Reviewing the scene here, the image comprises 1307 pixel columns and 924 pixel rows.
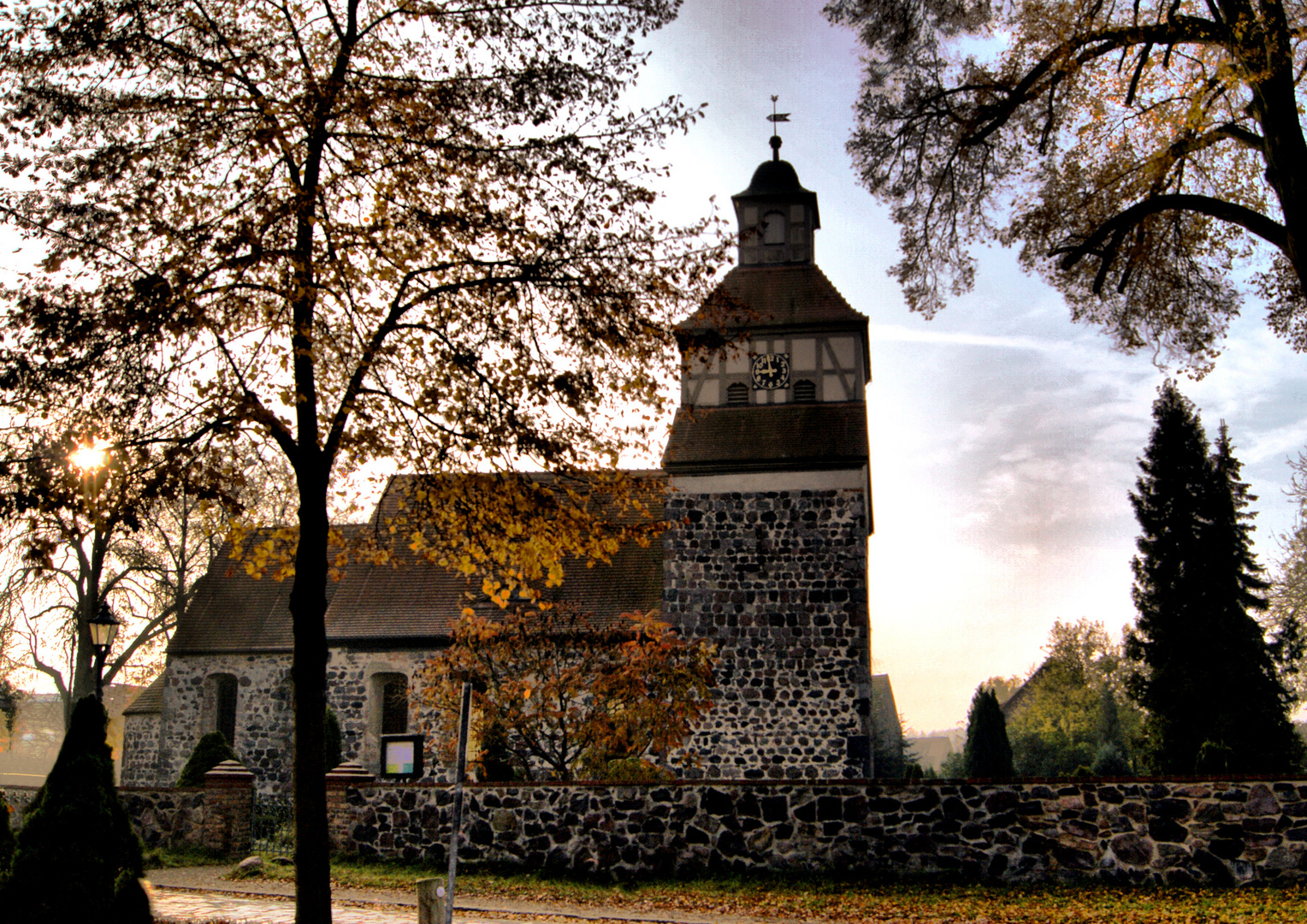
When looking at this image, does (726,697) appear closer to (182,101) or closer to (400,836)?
(400,836)

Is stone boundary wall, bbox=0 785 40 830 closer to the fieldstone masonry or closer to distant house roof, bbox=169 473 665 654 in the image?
the fieldstone masonry

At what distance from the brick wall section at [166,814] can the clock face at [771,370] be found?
41.0ft

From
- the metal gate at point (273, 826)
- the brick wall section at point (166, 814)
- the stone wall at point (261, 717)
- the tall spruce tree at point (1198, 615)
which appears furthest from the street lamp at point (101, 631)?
the tall spruce tree at point (1198, 615)

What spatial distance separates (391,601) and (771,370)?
9592 millimetres

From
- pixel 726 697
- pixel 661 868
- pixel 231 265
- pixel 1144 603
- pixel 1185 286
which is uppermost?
pixel 1185 286

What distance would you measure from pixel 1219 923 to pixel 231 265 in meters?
10.0

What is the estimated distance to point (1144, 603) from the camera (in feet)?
93.9

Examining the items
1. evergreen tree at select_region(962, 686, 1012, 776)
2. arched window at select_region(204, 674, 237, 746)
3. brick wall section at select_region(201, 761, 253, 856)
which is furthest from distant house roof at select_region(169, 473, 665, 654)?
evergreen tree at select_region(962, 686, 1012, 776)

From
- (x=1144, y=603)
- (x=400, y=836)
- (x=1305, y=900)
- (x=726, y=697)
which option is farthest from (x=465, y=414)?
(x=1144, y=603)

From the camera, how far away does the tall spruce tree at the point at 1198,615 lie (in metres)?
25.8

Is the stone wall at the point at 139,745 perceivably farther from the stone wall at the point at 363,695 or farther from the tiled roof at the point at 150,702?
the stone wall at the point at 363,695

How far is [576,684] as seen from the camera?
14.9 metres

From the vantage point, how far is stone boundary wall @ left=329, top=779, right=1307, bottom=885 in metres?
10.1

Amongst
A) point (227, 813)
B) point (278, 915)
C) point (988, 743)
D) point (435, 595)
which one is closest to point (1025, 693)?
point (988, 743)
